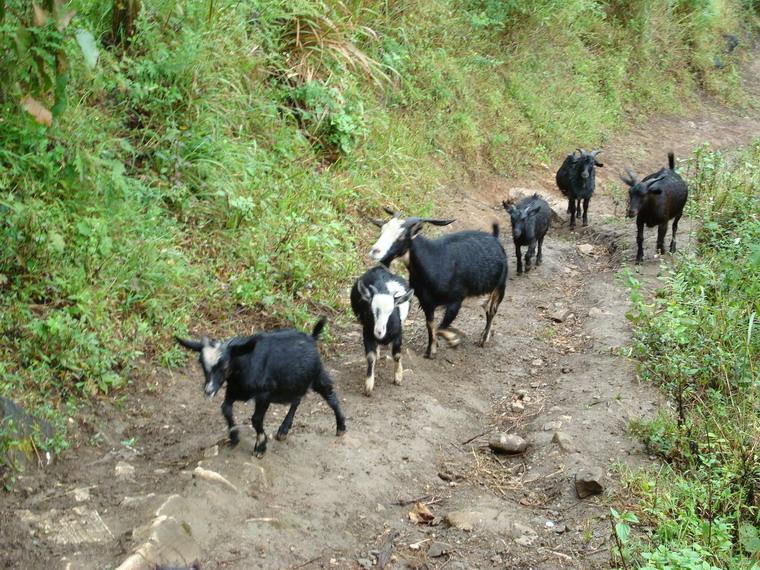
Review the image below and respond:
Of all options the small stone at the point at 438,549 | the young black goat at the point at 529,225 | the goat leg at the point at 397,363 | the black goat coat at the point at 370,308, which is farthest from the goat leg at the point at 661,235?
the small stone at the point at 438,549

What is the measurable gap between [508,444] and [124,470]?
290 centimetres

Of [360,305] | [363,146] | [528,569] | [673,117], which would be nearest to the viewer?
[528,569]

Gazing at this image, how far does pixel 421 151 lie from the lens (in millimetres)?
13070

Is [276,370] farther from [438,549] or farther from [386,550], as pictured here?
[438,549]

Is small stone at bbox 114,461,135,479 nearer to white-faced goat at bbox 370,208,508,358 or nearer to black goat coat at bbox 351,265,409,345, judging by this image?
black goat coat at bbox 351,265,409,345

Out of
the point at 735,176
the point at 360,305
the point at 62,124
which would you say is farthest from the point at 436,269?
the point at 735,176

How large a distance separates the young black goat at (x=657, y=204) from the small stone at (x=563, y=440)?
215 inches

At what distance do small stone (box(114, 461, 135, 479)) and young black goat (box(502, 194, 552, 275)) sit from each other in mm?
6520

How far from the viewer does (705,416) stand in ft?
21.4

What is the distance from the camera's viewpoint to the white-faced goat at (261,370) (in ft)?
18.2

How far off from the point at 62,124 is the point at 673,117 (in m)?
16.5

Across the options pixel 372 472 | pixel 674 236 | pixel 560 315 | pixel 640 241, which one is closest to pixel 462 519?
pixel 372 472

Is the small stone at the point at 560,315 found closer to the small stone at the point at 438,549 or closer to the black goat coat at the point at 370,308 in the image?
the black goat coat at the point at 370,308

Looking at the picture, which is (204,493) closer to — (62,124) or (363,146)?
(62,124)
